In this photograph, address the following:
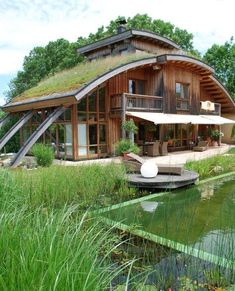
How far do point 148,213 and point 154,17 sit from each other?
3422 centimetres

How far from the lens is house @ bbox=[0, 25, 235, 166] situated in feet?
52.9

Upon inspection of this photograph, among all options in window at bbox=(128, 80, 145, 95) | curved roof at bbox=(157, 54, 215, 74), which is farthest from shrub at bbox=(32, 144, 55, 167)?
curved roof at bbox=(157, 54, 215, 74)

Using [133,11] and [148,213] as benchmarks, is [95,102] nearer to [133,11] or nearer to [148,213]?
[148,213]

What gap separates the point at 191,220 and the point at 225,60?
35.8m

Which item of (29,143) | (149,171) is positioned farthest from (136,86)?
(149,171)

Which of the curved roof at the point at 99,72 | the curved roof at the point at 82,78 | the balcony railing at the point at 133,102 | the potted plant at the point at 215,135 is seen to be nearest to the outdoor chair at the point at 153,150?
the balcony railing at the point at 133,102

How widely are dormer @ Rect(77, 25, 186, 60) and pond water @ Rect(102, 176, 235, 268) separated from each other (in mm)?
12915

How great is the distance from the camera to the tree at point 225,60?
36.2m

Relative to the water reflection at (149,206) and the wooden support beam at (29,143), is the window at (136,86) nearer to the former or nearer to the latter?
the wooden support beam at (29,143)

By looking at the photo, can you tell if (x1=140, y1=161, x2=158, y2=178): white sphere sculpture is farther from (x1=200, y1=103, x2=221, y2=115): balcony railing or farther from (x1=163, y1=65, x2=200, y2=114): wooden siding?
(x1=200, y1=103, x2=221, y2=115): balcony railing

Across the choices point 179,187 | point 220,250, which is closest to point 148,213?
point 179,187

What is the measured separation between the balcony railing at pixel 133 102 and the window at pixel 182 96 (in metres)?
2.44

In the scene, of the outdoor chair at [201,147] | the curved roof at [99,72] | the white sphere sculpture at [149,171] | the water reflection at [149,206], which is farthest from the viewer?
the outdoor chair at [201,147]

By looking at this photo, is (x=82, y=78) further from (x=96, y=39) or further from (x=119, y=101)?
(x=96, y=39)
